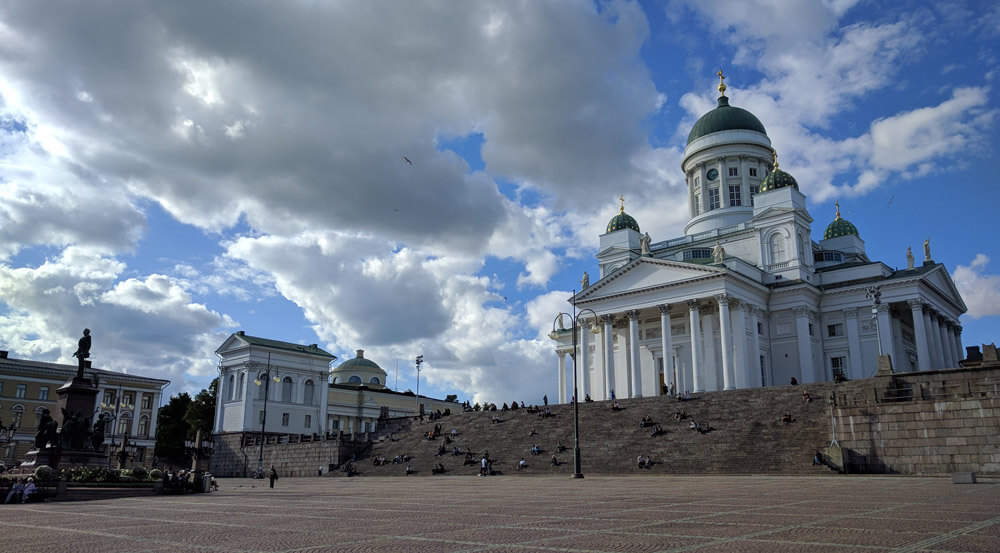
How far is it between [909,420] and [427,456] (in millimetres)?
27051

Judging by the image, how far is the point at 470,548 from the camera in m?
8.67

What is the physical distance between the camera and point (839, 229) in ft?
228

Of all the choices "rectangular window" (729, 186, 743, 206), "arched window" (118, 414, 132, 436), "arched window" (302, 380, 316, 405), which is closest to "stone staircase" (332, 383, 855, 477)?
"rectangular window" (729, 186, 743, 206)

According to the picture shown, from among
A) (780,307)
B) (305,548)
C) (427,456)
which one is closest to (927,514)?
(305,548)

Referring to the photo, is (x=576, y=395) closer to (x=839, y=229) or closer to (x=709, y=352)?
(x=709, y=352)

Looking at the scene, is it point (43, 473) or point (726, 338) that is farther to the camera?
point (726, 338)

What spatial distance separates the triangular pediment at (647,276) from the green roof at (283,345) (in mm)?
36612

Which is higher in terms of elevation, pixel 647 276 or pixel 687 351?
pixel 647 276

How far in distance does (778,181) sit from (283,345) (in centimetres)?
5430

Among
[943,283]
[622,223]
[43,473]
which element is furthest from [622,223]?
[43,473]

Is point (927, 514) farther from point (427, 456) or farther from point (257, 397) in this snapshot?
point (257, 397)

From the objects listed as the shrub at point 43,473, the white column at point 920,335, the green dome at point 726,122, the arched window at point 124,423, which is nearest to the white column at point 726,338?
the white column at point 920,335

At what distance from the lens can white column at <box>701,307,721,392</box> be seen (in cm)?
5628

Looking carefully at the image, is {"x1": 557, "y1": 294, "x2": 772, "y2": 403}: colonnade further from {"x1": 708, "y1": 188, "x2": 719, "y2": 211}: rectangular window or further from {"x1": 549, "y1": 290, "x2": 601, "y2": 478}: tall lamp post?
{"x1": 708, "y1": 188, "x2": 719, "y2": 211}: rectangular window
